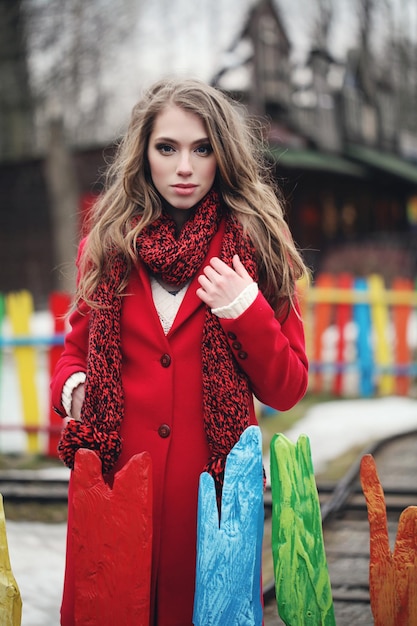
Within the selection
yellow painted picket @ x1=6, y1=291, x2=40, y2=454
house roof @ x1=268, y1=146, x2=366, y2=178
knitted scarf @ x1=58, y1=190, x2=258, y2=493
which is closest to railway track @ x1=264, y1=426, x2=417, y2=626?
knitted scarf @ x1=58, y1=190, x2=258, y2=493

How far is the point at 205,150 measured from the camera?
2.13 metres

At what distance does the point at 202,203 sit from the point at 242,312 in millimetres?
364

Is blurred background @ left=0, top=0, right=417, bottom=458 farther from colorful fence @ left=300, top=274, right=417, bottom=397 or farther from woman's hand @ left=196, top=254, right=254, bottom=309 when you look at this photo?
woman's hand @ left=196, top=254, right=254, bottom=309

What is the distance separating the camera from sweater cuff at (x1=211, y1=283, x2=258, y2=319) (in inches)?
77.1

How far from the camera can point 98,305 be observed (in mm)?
2086

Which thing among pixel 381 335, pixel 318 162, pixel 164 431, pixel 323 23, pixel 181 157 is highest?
pixel 323 23

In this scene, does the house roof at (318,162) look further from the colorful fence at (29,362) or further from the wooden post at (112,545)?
the wooden post at (112,545)

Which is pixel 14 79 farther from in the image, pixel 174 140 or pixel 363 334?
pixel 174 140

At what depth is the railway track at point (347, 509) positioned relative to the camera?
9.79 feet

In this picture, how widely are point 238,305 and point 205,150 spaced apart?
0.46 metres

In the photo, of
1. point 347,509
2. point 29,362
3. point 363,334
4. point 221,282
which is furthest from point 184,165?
point 363,334

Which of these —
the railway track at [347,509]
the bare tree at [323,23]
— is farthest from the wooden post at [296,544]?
the bare tree at [323,23]

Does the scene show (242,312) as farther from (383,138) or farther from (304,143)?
(383,138)

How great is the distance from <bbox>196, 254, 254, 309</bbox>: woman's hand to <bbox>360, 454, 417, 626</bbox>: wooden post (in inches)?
20.7
